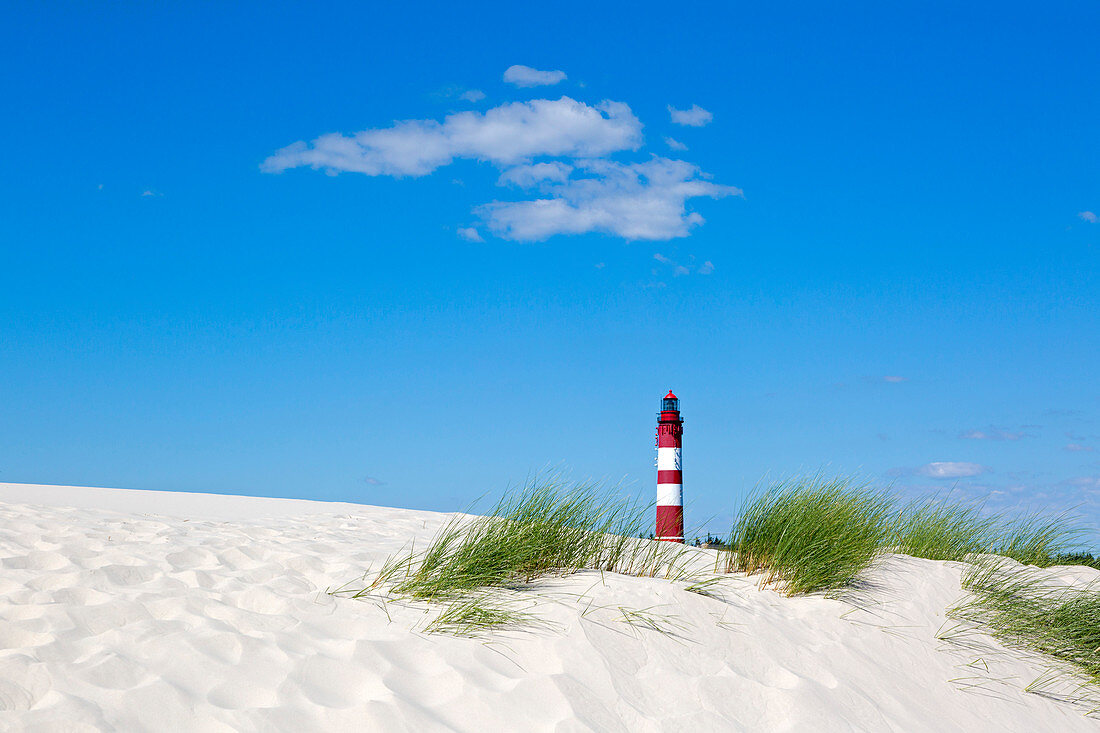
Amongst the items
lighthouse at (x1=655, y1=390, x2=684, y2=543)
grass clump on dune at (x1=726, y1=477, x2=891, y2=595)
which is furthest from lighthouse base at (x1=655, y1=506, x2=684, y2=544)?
grass clump on dune at (x1=726, y1=477, x2=891, y2=595)

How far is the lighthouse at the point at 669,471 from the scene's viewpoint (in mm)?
8703

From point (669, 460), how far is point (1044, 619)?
14.3ft

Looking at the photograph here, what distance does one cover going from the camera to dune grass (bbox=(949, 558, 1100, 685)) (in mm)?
4684

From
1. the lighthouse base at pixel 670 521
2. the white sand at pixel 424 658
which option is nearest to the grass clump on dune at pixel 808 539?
the white sand at pixel 424 658

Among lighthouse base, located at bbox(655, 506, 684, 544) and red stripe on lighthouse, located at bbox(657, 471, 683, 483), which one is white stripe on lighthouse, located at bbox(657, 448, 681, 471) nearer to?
red stripe on lighthouse, located at bbox(657, 471, 683, 483)

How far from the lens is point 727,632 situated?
3.94 m

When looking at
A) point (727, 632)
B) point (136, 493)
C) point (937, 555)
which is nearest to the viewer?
point (727, 632)

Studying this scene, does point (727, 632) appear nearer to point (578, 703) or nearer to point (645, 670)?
point (645, 670)

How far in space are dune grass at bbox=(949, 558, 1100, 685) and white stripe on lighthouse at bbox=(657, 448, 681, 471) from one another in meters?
3.73

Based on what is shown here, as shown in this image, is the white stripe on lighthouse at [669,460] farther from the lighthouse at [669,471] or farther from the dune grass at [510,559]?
the dune grass at [510,559]

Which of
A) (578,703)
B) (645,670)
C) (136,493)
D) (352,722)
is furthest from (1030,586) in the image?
(136,493)

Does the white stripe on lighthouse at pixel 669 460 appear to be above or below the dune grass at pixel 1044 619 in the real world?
above

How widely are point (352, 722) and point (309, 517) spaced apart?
5.27 metres

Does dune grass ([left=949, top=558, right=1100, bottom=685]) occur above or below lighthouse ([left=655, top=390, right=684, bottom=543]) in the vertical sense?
below
